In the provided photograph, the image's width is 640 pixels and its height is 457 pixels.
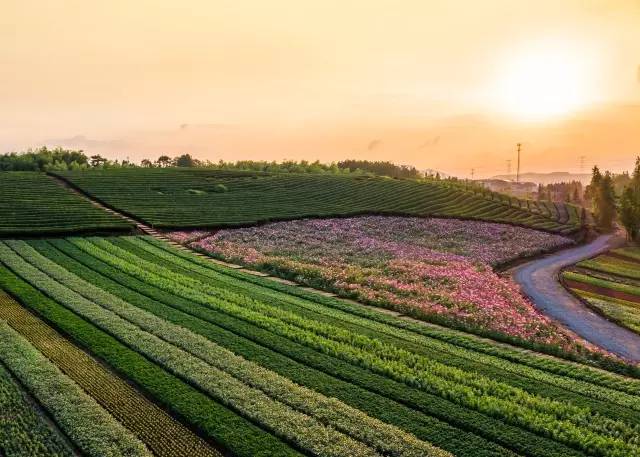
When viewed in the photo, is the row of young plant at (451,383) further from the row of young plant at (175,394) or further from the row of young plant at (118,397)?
the row of young plant at (118,397)

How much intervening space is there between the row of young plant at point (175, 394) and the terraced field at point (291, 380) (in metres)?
0.05

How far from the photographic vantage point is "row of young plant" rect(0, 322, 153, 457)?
12930 mm

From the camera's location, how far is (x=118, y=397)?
50.3 feet

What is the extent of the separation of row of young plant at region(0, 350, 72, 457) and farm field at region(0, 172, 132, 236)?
1121 inches

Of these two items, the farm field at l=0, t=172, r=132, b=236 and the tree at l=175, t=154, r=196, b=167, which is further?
the tree at l=175, t=154, r=196, b=167

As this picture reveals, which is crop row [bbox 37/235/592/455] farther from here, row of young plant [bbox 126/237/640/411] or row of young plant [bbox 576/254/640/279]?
row of young plant [bbox 576/254/640/279]

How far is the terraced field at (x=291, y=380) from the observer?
1356 cm

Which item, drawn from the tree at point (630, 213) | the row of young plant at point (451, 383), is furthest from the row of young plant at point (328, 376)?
the tree at point (630, 213)

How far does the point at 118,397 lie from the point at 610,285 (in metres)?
34.3

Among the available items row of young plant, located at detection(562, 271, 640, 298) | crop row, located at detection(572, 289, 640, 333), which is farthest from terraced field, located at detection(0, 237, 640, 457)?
row of young plant, located at detection(562, 271, 640, 298)

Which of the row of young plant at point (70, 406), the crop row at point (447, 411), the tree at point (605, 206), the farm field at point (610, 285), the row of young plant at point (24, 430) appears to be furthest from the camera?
the tree at point (605, 206)

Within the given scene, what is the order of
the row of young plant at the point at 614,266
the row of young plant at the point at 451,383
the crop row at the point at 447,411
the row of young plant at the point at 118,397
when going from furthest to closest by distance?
the row of young plant at the point at 614,266 → the row of young plant at the point at 451,383 → the crop row at the point at 447,411 → the row of young plant at the point at 118,397

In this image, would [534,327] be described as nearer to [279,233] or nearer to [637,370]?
[637,370]

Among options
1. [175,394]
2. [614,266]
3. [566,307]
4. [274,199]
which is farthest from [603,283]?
[274,199]
